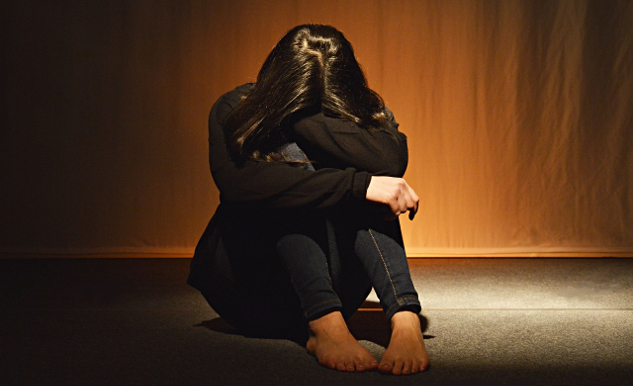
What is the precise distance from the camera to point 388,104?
2941mm

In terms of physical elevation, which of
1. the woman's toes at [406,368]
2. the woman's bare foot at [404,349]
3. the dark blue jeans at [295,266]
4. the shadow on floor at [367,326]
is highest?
the dark blue jeans at [295,266]

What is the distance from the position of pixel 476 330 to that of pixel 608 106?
1923 millimetres

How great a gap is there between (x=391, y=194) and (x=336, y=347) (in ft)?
0.94

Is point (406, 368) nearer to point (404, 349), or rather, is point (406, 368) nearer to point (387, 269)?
point (404, 349)

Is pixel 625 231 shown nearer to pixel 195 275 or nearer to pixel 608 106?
pixel 608 106

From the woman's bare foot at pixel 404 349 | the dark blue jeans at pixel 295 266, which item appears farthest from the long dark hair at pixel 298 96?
the woman's bare foot at pixel 404 349

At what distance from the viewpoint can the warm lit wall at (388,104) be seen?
289cm

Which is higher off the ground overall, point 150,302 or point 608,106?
point 608,106

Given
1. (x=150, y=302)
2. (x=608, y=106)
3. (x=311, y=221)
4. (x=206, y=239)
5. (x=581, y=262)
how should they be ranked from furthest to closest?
(x=608, y=106) → (x=581, y=262) → (x=150, y=302) → (x=206, y=239) → (x=311, y=221)

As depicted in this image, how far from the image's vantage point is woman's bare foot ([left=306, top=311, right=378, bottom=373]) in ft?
3.46

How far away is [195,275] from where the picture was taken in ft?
4.22

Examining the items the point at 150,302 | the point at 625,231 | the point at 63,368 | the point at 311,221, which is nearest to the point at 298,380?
the point at 311,221

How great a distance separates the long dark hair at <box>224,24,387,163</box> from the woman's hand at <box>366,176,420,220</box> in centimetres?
14

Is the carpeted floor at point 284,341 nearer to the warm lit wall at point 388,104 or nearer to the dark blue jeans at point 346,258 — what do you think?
the dark blue jeans at point 346,258
